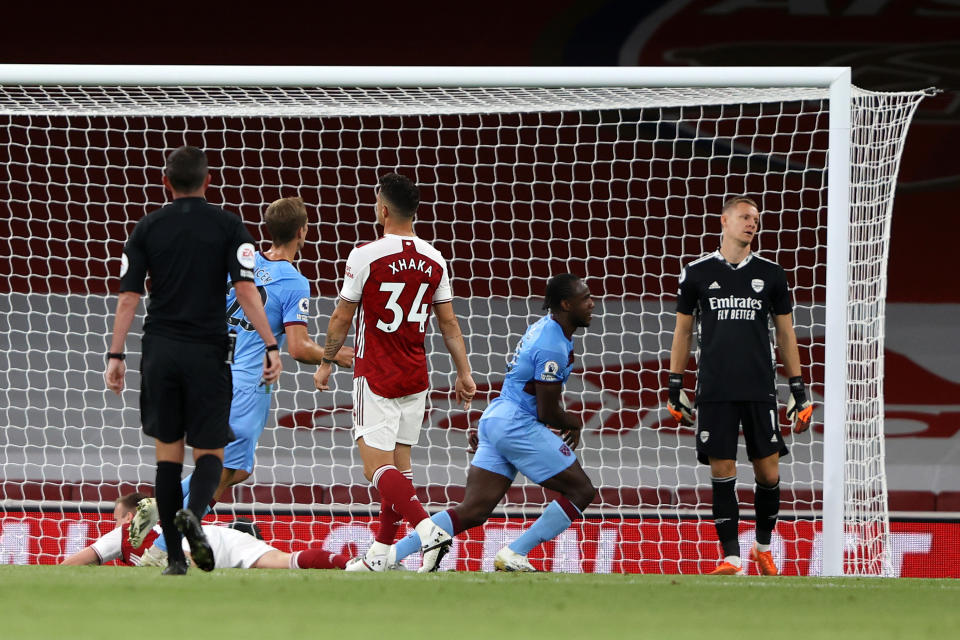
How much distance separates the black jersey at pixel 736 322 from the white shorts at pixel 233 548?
7.18 feet

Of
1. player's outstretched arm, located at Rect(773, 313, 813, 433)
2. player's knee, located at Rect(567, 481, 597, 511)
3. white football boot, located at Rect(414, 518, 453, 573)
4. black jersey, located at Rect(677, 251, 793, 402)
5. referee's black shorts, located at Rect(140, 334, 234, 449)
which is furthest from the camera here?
player's knee, located at Rect(567, 481, 597, 511)

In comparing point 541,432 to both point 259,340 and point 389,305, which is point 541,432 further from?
point 259,340

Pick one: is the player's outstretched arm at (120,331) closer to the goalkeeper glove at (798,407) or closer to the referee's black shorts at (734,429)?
the referee's black shorts at (734,429)

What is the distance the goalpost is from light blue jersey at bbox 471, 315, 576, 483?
4.04ft

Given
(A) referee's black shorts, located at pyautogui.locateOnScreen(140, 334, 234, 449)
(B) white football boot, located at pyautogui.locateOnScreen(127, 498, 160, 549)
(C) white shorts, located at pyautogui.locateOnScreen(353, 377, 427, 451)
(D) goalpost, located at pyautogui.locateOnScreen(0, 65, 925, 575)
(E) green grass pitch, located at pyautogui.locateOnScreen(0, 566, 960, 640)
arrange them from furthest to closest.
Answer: (D) goalpost, located at pyautogui.locateOnScreen(0, 65, 925, 575) → (B) white football boot, located at pyautogui.locateOnScreen(127, 498, 160, 549) → (C) white shorts, located at pyautogui.locateOnScreen(353, 377, 427, 451) → (A) referee's black shorts, located at pyautogui.locateOnScreen(140, 334, 234, 449) → (E) green grass pitch, located at pyautogui.locateOnScreen(0, 566, 960, 640)

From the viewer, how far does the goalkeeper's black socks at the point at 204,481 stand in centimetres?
440

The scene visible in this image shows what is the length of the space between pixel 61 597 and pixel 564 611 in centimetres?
153

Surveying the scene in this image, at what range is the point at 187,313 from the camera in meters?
4.34

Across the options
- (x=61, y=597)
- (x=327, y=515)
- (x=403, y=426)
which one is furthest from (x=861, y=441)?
(x=61, y=597)

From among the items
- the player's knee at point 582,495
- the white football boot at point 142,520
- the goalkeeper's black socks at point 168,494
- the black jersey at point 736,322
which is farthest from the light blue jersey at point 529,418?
the goalkeeper's black socks at point 168,494

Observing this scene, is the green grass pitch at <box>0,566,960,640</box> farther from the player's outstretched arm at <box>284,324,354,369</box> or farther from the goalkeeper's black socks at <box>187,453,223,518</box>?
the player's outstretched arm at <box>284,324,354,369</box>

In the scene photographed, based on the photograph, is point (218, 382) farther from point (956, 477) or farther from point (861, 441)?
point (956, 477)

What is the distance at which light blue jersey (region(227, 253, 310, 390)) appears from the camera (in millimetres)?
5664

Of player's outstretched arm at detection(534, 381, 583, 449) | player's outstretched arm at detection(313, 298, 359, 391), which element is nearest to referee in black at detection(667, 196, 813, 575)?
player's outstretched arm at detection(534, 381, 583, 449)
